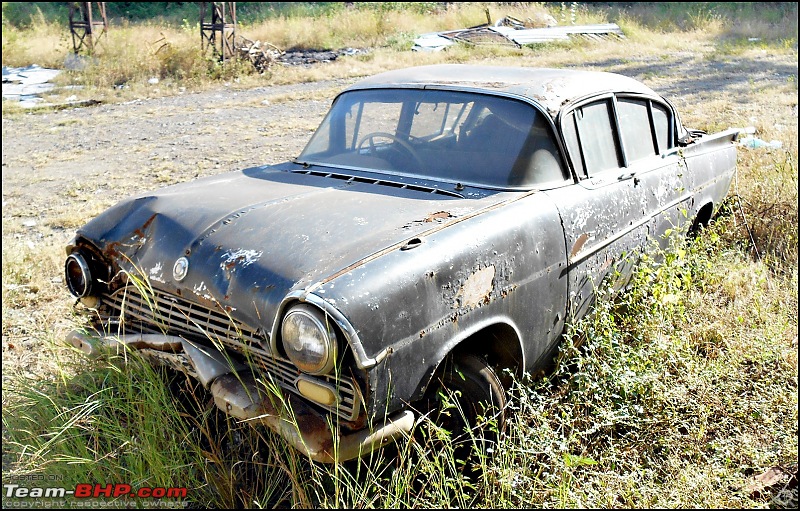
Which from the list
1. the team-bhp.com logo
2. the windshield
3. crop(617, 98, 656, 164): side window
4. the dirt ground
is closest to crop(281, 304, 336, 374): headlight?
the team-bhp.com logo

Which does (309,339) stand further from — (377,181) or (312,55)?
(312,55)

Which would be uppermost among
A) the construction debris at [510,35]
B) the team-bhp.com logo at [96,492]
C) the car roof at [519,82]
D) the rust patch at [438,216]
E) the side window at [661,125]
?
the construction debris at [510,35]

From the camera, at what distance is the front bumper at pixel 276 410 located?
243cm

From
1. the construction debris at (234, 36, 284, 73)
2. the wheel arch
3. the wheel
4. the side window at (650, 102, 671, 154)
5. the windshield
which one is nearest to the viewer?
the wheel

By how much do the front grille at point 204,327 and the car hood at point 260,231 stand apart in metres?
0.07

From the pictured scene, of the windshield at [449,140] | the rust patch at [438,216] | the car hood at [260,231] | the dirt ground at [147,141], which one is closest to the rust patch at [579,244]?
the windshield at [449,140]

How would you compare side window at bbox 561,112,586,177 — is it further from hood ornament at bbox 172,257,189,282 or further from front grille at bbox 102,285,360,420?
hood ornament at bbox 172,257,189,282

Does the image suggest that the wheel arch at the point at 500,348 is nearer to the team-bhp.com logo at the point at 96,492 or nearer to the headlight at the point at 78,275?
the team-bhp.com logo at the point at 96,492

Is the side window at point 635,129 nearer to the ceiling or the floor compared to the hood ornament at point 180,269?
nearer to the ceiling

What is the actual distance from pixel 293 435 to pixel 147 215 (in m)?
1.38

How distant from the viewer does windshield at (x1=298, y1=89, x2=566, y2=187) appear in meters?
3.41

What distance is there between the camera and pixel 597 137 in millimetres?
3814

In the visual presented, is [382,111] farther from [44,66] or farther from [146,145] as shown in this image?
[44,66]

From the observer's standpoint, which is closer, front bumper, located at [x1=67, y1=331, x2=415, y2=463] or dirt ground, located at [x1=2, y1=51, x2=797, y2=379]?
front bumper, located at [x1=67, y1=331, x2=415, y2=463]
